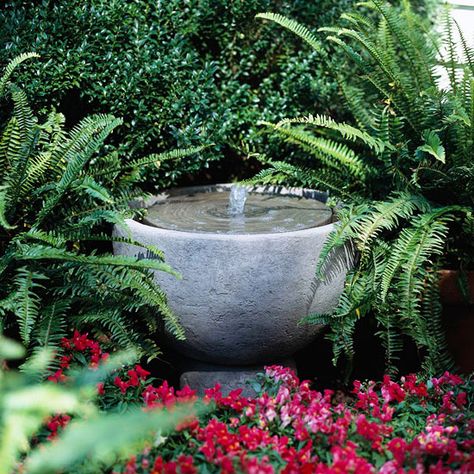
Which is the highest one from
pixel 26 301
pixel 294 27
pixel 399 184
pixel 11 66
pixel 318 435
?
pixel 294 27

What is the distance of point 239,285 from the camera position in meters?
2.80

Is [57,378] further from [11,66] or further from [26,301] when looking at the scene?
[11,66]

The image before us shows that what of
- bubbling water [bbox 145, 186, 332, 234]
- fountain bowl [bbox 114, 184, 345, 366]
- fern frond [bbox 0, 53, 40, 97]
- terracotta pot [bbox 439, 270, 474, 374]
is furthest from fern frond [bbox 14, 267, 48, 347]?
terracotta pot [bbox 439, 270, 474, 374]

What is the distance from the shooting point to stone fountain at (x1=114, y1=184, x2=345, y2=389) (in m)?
2.80

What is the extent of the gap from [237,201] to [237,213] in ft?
0.22

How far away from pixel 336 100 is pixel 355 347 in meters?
1.52

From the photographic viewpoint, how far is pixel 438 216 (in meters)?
3.10

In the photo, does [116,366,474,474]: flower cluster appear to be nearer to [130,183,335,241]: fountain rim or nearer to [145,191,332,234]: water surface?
[130,183,335,241]: fountain rim

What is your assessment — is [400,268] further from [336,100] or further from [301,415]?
[336,100]

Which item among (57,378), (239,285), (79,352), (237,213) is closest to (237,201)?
(237,213)

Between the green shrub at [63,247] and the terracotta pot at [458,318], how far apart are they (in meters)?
1.31

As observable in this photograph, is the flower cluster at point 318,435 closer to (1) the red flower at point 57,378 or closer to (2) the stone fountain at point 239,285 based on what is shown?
(2) the stone fountain at point 239,285

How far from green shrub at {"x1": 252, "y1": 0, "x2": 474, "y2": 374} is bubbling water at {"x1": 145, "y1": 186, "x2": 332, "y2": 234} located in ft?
0.47

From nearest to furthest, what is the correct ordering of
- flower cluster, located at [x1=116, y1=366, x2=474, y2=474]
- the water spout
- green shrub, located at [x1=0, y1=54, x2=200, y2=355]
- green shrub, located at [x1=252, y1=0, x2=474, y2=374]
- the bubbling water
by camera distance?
flower cluster, located at [x1=116, y1=366, x2=474, y2=474] → green shrub, located at [x1=0, y1=54, x2=200, y2=355] → green shrub, located at [x1=252, y1=0, x2=474, y2=374] → the bubbling water → the water spout
